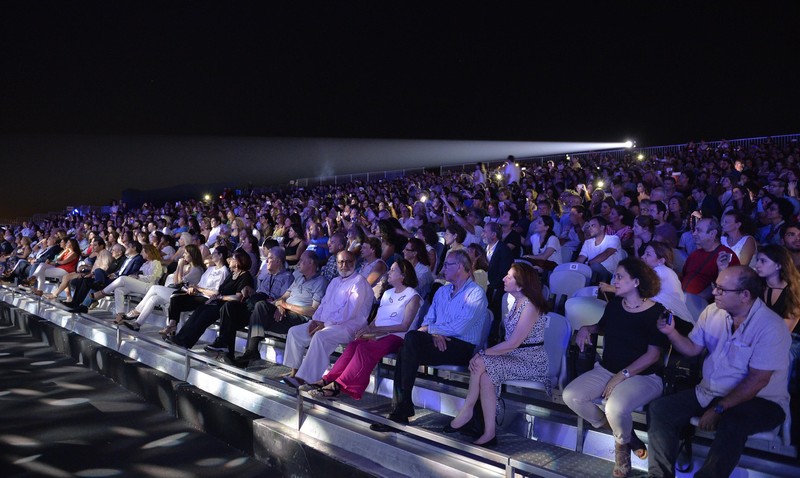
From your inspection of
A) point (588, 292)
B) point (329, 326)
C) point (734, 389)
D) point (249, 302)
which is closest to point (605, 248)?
point (588, 292)

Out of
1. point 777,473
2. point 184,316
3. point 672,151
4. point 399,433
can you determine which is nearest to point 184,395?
point 184,316

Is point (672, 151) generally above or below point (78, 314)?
above

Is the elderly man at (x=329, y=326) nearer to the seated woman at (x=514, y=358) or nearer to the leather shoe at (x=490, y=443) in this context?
the seated woman at (x=514, y=358)

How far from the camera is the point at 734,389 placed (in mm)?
2496

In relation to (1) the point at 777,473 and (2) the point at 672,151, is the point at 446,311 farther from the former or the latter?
(2) the point at 672,151

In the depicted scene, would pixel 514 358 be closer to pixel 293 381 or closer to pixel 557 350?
pixel 557 350

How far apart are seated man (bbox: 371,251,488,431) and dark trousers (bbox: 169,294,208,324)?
2781 millimetres

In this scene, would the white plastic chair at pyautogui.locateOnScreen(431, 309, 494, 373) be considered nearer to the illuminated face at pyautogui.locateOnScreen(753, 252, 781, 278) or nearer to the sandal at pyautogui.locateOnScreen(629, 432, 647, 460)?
the sandal at pyautogui.locateOnScreen(629, 432, 647, 460)

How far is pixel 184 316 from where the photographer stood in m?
6.08

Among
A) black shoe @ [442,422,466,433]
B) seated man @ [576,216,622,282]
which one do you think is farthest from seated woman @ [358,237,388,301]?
black shoe @ [442,422,466,433]

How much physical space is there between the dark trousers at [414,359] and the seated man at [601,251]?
5.78 ft

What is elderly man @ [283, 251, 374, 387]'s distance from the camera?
13.4ft

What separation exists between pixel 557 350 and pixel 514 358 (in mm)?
283

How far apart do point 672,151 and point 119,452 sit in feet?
47.4
